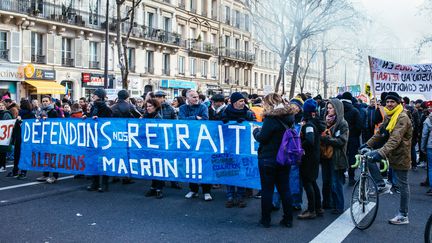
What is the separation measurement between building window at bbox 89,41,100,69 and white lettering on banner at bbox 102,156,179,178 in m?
26.4

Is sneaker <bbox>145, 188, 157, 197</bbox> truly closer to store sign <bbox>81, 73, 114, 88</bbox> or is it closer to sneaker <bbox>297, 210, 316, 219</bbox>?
sneaker <bbox>297, 210, 316, 219</bbox>

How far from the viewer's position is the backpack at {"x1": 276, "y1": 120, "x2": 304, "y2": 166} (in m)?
6.20

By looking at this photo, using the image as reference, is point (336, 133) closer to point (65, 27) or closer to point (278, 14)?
point (278, 14)

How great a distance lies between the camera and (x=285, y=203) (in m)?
6.41

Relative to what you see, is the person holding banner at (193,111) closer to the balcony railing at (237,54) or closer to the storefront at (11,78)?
the storefront at (11,78)

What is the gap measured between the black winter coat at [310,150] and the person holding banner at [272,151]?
37 centimetres

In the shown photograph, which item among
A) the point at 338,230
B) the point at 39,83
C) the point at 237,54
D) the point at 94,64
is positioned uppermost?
the point at 237,54

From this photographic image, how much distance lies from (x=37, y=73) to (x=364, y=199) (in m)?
26.7

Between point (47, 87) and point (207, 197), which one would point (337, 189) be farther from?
point (47, 87)

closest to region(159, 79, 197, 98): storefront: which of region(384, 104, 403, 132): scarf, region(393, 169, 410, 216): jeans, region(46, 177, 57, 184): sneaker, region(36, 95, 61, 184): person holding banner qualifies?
region(36, 95, 61, 184): person holding banner

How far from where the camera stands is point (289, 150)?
6.19 metres

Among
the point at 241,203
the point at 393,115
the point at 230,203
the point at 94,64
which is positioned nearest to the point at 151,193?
the point at 230,203

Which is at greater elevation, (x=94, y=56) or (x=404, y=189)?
(x=94, y=56)

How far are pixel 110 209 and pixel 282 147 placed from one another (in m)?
3.00
